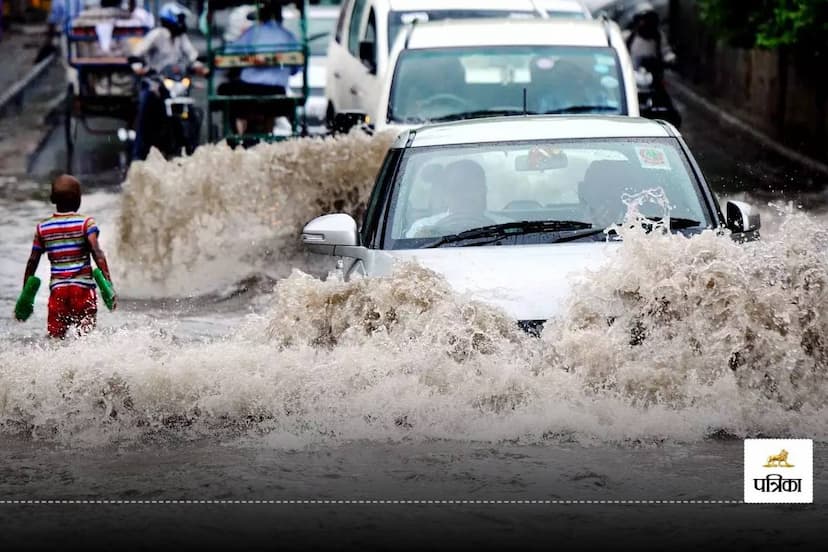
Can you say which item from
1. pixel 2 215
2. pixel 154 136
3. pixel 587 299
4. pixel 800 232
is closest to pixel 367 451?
pixel 587 299

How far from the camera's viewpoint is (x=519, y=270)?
831 centimetres

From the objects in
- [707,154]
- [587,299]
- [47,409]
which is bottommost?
[707,154]

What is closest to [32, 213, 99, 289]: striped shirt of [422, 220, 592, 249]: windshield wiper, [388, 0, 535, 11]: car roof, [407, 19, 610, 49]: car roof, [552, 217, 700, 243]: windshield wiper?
[422, 220, 592, 249]: windshield wiper

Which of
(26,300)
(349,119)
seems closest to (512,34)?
(349,119)

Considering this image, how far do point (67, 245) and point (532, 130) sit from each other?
8.20 ft

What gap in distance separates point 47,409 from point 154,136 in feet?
37.8

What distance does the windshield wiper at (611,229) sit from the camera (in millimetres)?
8789

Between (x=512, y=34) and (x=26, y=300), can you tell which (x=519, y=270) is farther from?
(x=512, y=34)

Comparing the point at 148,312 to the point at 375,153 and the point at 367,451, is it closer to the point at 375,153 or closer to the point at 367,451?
the point at 375,153

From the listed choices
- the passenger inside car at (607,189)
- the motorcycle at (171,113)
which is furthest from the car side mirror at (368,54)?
the passenger inside car at (607,189)

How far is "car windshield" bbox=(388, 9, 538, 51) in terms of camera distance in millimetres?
16297

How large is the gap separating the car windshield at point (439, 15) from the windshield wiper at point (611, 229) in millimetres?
7379

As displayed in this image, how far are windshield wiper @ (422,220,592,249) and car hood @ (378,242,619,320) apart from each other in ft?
0.33

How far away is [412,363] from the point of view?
8039 mm
